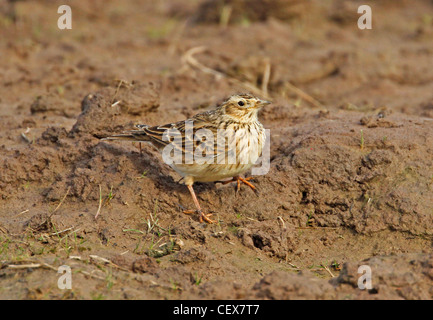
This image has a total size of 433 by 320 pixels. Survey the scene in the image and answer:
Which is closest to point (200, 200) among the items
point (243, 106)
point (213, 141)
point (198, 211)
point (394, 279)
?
point (198, 211)

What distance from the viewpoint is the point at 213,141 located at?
5965mm

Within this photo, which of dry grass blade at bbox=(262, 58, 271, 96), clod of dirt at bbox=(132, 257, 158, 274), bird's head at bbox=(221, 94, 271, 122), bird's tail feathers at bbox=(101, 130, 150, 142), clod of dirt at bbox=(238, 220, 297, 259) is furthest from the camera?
dry grass blade at bbox=(262, 58, 271, 96)

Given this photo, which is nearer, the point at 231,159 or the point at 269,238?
the point at 269,238

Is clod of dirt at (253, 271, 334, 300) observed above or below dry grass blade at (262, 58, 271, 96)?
below

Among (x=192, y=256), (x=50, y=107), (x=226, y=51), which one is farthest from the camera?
(x=226, y=51)

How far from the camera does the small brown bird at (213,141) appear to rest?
5.81m

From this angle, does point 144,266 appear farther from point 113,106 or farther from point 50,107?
point 50,107

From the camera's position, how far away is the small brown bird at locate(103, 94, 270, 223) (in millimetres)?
5812

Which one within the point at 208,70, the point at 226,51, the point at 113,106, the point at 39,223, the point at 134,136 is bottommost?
the point at 39,223

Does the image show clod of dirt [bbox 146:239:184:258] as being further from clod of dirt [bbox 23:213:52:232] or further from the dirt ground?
clod of dirt [bbox 23:213:52:232]

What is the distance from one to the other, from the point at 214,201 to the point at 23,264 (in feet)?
6.85

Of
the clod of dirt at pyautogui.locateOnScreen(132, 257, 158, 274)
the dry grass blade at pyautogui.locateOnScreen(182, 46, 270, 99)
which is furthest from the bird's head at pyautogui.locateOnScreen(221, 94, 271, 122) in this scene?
the dry grass blade at pyautogui.locateOnScreen(182, 46, 270, 99)

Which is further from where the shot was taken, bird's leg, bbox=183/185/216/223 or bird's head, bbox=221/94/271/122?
bird's head, bbox=221/94/271/122

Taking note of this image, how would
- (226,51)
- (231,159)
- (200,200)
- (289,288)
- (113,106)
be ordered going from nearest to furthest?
(289,288)
(231,159)
(200,200)
(113,106)
(226,51)
